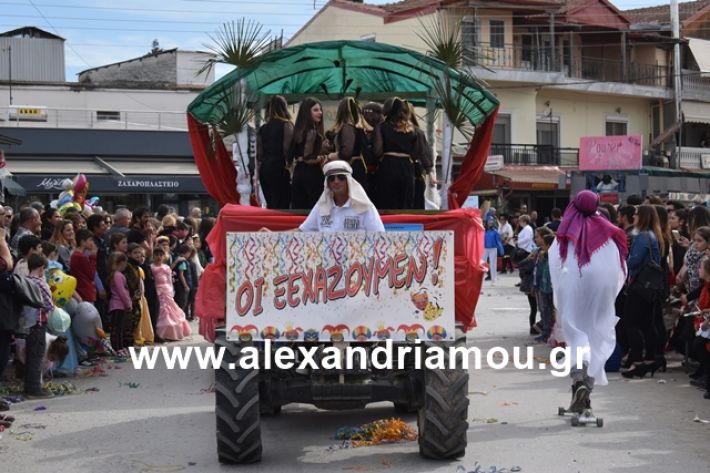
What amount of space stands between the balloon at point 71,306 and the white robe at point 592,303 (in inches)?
232

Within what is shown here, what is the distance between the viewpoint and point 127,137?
38.2 m

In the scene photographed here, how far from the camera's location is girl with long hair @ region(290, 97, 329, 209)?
10.6m

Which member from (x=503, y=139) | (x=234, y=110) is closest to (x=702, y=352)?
(x=234, y=110)

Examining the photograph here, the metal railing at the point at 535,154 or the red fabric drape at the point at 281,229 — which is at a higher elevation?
the metal railing at the point at 535,154

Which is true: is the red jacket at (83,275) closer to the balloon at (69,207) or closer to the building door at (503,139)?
the balloon at (69,207)

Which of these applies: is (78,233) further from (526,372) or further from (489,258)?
(489,258)

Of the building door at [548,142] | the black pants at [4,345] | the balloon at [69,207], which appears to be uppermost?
the building door at [548,142]

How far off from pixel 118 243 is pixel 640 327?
22.7 ft

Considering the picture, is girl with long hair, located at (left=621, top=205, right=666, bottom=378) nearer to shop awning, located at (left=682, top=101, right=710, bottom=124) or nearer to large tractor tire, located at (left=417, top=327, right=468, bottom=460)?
large tractor tire, located at (left=417, top=327, right=468, bottom=460)

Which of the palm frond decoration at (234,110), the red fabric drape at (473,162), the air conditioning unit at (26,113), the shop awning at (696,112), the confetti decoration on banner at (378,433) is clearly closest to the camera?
the confetti decoration on banner at (378,433)

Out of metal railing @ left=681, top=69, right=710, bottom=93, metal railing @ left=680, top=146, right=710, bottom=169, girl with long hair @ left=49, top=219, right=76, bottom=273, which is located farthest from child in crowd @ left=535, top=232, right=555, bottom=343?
metal railing @ left=681, top=69, right=710, bottom=93

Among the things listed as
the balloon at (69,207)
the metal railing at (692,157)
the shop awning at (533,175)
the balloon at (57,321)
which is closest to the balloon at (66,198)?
the balloon at (69,207)

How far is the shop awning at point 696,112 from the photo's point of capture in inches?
2088

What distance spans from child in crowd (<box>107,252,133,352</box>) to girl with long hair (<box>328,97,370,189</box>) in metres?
5.10
